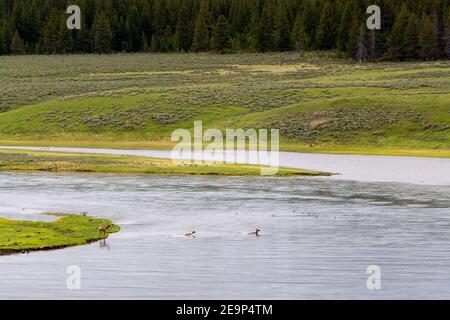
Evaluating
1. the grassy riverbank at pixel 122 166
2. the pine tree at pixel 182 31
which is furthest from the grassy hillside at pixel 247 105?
the pine tree at pixel 182 31

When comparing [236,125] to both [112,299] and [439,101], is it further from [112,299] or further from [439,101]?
[112,299]

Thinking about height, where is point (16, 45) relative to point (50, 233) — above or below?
above

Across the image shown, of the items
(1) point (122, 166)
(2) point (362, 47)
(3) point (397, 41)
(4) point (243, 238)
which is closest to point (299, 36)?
(2) point (362, 47)

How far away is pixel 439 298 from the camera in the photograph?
25.9m

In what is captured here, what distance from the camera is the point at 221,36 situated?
185 meters

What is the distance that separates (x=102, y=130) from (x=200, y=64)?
6561 centimetres

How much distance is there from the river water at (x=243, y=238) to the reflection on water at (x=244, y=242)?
5 centimetres

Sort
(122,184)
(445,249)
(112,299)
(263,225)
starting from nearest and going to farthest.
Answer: (112,299)
(445,249)
(263,225)
(122,184)

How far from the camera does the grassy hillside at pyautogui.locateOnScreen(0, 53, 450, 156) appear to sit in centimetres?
8456

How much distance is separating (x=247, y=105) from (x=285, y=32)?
79385 mm

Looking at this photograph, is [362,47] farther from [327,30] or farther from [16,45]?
[16,45]

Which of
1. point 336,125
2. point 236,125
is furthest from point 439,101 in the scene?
point 236,125

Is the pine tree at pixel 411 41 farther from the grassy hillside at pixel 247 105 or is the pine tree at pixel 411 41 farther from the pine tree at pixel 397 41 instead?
the grassy hillside at pixel 247 105

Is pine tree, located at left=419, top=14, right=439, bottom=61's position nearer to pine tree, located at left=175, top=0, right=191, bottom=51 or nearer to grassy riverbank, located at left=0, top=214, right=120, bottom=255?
pine tree, located at left=175, top=0, right=191, bottom=51
